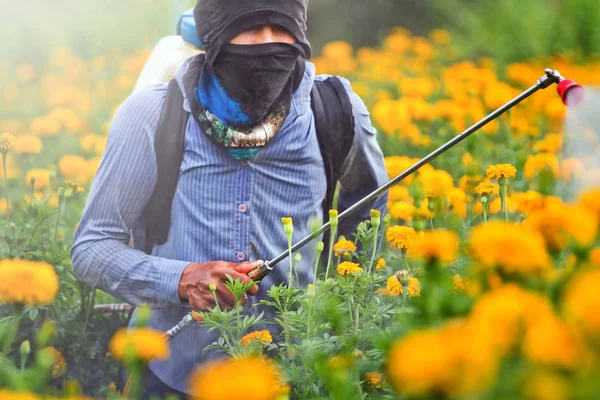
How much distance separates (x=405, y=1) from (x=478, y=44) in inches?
45.6

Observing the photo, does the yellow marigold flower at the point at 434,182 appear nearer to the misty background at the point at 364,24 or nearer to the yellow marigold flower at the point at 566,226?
the yellow marigold flower at the point at 566,226

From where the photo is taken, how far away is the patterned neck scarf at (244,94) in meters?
2.04

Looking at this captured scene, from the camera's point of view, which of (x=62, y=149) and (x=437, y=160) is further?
(x=62, y=149)

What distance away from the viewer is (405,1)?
6.66m

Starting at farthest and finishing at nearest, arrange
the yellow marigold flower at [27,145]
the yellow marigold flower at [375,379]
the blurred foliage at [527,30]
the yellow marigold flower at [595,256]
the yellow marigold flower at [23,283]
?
1. the blurred foliage at [527,30]
2. the yellow marigold flower at [27,145]
3. the yellow marigold flower at [375,379]
4. the yellow marigold flower at [23,283]
5. the yellow marigold flower at [595,256]

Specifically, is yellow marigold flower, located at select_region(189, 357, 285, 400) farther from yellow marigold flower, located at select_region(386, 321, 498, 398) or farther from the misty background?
the misty background

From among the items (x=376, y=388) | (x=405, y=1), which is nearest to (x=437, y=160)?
(x=376, y=388)

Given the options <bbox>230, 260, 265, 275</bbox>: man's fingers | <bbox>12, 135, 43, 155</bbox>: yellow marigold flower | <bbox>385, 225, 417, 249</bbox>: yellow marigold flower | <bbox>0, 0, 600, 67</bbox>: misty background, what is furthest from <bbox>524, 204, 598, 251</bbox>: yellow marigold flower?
<bbox>0, 0, 600, 67</bbox>: misty background

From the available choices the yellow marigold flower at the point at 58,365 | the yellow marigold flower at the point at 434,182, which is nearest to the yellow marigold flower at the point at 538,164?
→ the yellow marigold flower at the point at 434,182

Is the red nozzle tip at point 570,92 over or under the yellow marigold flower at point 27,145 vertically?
over

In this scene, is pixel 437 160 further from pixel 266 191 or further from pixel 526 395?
pixel 526 395

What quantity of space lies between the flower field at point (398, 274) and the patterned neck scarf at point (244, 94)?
1.16 ft

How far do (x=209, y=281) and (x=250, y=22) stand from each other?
1.90ft

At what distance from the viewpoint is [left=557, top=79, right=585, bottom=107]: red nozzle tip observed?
1.73 m
